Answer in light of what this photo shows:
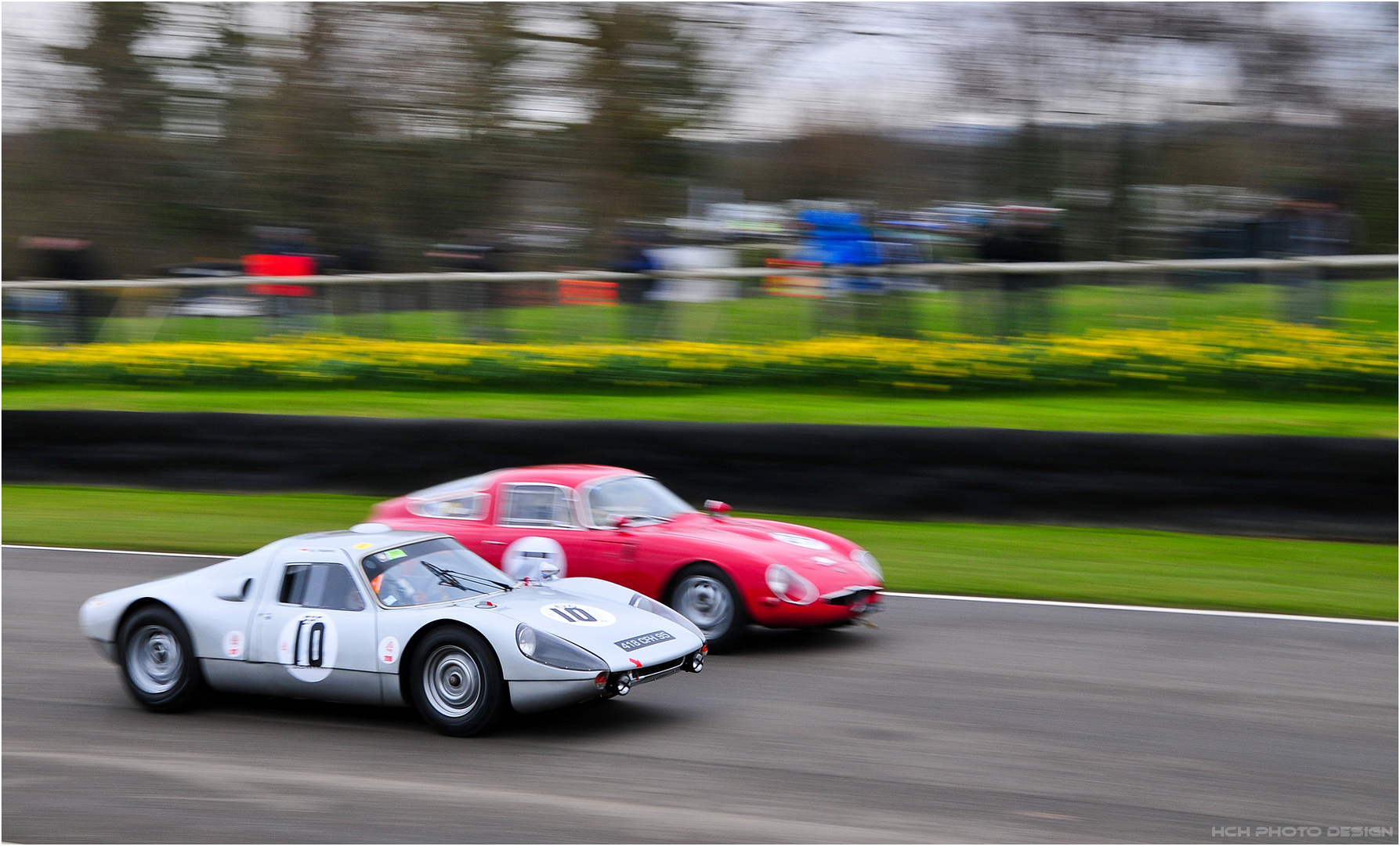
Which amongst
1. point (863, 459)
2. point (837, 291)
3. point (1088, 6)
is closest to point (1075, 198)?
point (1088, 6)

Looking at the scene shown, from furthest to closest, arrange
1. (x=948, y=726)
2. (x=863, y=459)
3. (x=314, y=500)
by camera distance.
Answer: (x=314, y=500) → (x=863, y=459) → (x=948, y=726)

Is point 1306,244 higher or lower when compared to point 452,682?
higher

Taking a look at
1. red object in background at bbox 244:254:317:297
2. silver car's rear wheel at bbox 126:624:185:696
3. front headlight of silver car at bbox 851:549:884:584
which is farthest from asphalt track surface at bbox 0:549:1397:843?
red object in background at bbox 244:254:317:297

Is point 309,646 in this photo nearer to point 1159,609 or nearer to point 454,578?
point 454,578

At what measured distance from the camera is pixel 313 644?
6.11 metres

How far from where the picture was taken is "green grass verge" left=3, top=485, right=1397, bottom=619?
29.7ft

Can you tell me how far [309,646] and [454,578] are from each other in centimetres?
76

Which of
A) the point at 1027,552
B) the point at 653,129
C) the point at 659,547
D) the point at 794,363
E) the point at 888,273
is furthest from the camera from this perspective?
the point at 653,129

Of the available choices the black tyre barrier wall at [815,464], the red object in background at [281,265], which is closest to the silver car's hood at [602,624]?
the black tyre barrier wall at [815,464]

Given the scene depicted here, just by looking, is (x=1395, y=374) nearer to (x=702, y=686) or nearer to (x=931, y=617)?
(x=931, y=617)

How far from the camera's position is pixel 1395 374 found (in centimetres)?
1189

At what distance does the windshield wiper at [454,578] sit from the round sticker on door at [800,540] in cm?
206

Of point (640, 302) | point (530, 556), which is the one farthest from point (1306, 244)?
point (530, 556)

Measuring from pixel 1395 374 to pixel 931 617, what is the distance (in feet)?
20.3
